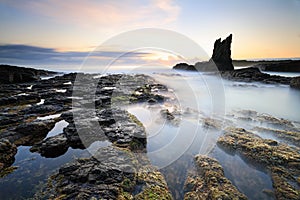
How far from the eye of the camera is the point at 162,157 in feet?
33.7

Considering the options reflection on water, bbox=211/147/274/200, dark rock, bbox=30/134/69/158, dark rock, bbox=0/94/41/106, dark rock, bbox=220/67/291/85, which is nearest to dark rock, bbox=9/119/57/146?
dark rock, bbox=30/134/69/158

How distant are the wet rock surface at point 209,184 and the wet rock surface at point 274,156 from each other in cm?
214

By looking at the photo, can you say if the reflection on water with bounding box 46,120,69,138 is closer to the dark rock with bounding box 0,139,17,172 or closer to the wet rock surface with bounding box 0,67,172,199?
the wet rock surface with bounding box 0,67,172,199

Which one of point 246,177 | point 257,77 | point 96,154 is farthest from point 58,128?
point 257,77

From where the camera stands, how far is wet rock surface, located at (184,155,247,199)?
273 inches

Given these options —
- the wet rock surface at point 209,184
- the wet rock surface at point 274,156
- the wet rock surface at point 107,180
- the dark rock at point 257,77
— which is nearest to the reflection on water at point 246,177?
the wet rock surface at point 274,156

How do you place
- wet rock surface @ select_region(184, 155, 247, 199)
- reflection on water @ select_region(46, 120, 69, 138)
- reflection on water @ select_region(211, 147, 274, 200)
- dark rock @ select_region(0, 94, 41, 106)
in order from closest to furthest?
wet rock surface @ select_region(184, 155, 247, 199) < reflection on water @ select_region(211, 147, 274, 200) < reflection on water @ select_region(46, 120, 69, 138) < dark rock @ select_region(0, 94, 41, 106)

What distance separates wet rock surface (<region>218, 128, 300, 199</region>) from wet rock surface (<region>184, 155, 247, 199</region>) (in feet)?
7.04

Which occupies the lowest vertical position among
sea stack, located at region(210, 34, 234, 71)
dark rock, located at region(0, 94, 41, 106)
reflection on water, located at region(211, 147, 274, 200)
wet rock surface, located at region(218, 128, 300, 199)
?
reflection on water, located at region(211, 147, 274, 200)

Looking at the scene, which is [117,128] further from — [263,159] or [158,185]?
[263,159]

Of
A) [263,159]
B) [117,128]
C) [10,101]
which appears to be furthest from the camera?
[10,101]

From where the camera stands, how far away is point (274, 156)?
31.8 ft

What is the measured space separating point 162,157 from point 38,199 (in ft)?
21.9

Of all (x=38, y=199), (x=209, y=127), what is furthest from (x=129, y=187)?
(x=209, y=127)
